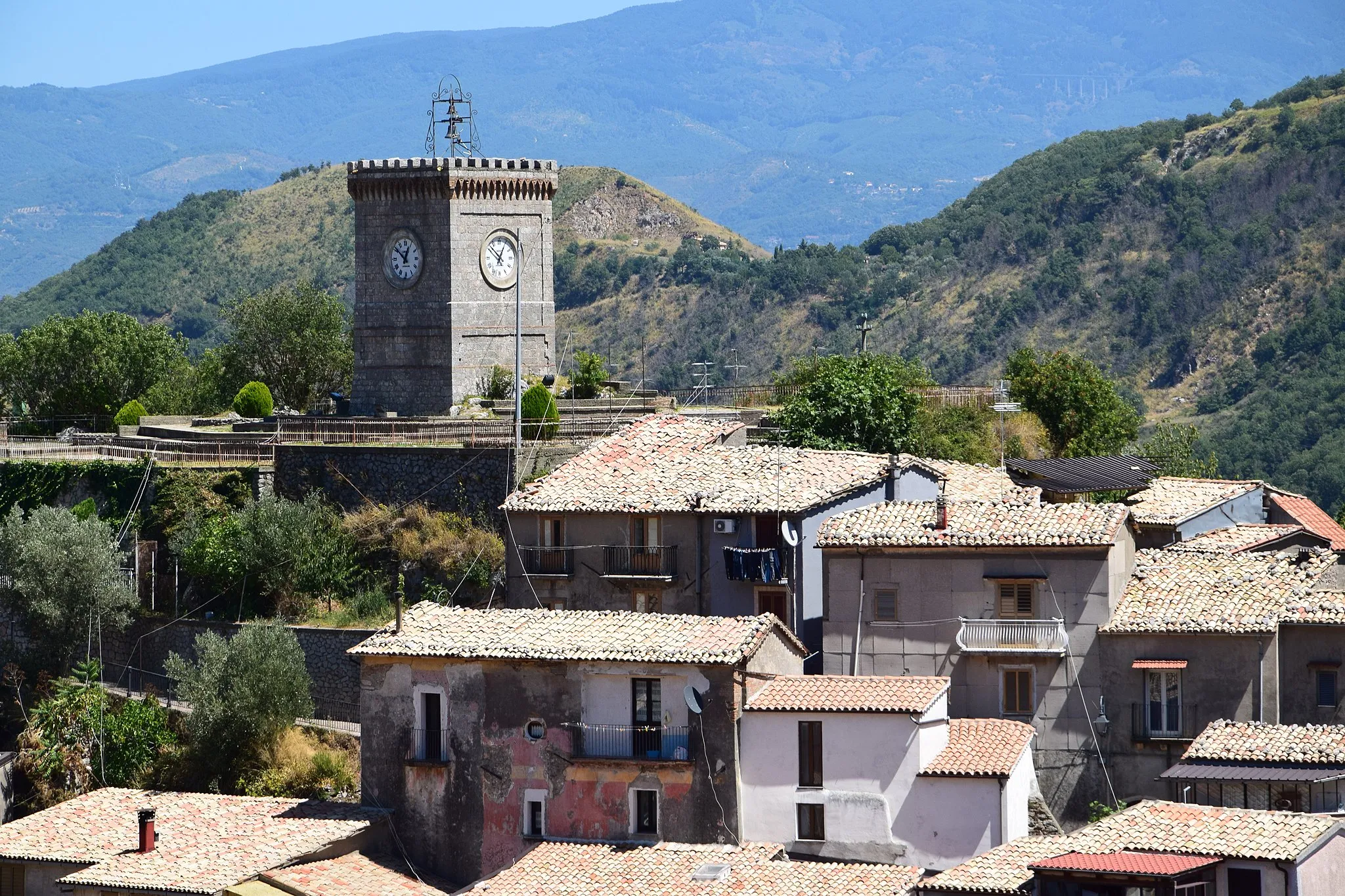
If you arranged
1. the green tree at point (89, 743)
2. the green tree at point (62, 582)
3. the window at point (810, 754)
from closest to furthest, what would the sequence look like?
the window at point (810, 754), the green tree at point (89, 743), the green tree at point (62, 582)

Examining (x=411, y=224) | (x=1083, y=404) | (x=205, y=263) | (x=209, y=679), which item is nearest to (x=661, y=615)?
(x=209, y=679)

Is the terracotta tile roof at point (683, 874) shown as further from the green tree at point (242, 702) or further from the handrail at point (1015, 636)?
the green tree at point (242, 702)

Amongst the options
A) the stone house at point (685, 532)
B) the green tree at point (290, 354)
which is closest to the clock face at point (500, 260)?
the stone house at point (685, 532)

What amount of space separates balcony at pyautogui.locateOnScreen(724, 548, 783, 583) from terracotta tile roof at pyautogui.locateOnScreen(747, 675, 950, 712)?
4.00 metres

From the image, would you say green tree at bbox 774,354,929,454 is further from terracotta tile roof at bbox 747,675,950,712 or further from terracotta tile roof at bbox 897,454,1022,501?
terracotta tile roof at bbox 747,675,950,712

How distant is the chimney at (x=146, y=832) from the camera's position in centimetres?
3628

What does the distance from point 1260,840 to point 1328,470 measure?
56448mm

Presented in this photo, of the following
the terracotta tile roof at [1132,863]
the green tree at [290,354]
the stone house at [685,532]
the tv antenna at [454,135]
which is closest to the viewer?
the terracotta tile roof at [1132,863]

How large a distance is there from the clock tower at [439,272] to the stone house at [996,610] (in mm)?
17840

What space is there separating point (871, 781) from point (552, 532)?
10.3 metres

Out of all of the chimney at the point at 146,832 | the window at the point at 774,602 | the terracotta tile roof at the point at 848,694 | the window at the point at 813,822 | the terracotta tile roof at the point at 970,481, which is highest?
the terracotta tile roof at the point at 970,481

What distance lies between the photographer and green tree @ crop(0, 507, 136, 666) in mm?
47031

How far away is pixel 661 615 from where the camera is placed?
37.5m

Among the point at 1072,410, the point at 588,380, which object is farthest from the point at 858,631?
the point at 1072,410
